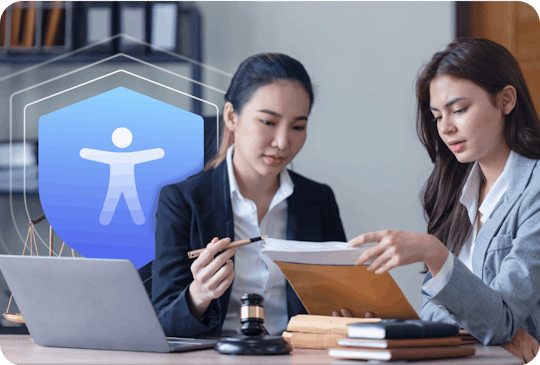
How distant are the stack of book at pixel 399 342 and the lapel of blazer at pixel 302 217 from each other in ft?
3.11

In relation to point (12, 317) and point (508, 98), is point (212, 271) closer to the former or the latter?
point (508, 98)

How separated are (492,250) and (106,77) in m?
1.73

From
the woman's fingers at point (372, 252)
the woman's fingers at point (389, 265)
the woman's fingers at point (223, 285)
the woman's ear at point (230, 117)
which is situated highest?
the woman's ear at point (230, 117)

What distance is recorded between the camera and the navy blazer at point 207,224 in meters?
1.64

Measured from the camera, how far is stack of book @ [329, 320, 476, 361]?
32.2 inches

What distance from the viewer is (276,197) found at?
1.86m

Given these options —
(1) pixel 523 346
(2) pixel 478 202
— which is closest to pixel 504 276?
(1) pixel 523 346

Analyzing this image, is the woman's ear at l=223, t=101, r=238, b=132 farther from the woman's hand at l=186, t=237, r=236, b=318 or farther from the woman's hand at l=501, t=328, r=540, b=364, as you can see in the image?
the woman's hand at l=501, t=328, r=540, b=364

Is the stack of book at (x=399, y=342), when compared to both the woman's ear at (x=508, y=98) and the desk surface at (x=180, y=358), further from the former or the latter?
the woman's ear at (x=508, y=98)

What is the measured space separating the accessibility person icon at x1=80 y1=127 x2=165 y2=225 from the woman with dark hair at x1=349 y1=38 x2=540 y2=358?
1197mm

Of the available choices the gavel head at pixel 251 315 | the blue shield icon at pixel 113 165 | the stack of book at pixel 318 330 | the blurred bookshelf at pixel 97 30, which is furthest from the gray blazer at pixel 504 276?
the blurred bookshelf at pixel 97 30

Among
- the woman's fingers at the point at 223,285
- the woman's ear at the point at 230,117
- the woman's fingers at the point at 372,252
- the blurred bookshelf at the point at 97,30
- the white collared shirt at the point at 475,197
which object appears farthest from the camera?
the blurred bookshelf at the point at 97,30

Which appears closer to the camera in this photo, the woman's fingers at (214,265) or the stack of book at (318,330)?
the stack of book at (318,330)

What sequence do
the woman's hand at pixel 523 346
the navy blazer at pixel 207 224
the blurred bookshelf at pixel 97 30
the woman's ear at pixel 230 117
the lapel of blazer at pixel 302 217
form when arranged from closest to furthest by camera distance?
1. the woman's hand at pixel 523 346
2. the navy blazer at pixel 207 224
3. the lapel of blazer at pixel 302 217
4. the woman's ear at pixel 230 117
5. the blurred bookshelf at pixel 97 30
